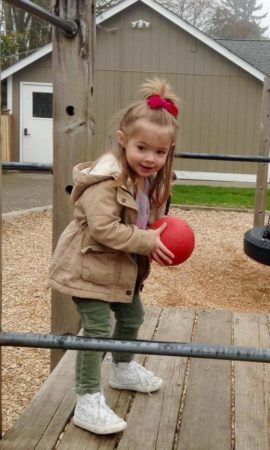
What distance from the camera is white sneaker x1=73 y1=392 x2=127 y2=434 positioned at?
2.04 meters

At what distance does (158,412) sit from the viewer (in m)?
2.25

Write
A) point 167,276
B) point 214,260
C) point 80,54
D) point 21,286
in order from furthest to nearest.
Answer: point 214,260 < point 167,276 < point 21,286 < point 80,54

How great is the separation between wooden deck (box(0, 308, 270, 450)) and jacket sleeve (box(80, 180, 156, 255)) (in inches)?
24.8

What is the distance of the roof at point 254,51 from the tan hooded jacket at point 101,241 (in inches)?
541

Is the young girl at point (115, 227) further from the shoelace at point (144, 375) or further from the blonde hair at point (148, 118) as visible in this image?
the shoelace at point (144, 375)

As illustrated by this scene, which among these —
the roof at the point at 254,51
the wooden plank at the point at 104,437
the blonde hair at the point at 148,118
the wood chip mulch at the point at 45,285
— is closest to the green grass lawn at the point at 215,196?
the wood chip mulch at the point at 45,285

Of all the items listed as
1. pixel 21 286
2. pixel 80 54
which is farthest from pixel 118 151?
pixel 21 286

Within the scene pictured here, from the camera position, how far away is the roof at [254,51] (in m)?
15.5

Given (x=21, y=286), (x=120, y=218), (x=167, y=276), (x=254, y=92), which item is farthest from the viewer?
(x=254, y=92)

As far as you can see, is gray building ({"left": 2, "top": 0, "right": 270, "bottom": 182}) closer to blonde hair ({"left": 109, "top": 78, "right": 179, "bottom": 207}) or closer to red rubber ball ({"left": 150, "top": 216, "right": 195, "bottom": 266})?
blonde hair ({"left": 109, "top": 78, "right": 179, "bottom": 207})

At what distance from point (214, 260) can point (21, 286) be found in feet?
7.08

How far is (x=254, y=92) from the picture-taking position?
46.5 ft

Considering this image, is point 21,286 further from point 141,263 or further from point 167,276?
point 141,263

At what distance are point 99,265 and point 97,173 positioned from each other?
0.30 m
